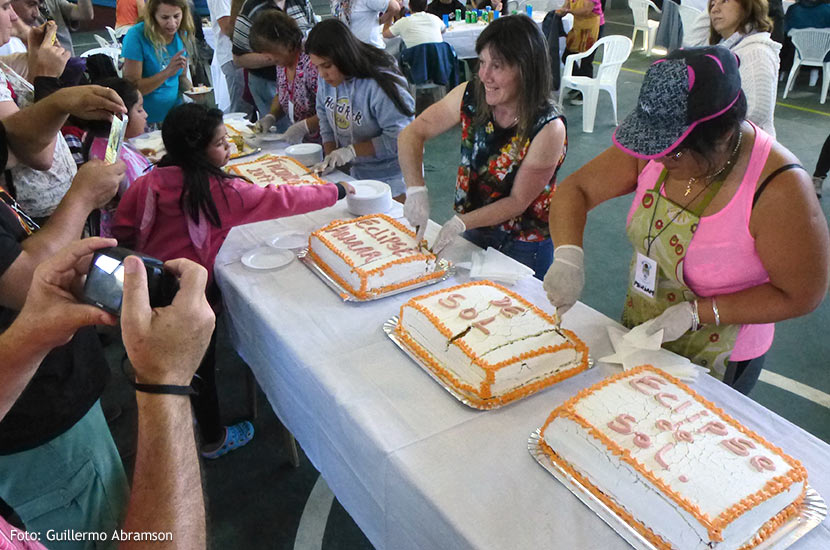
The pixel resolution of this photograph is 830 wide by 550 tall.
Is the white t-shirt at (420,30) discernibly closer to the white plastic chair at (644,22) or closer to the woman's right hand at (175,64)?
the woman's right hand at (175,64)

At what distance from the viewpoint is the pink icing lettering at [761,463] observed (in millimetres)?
1078

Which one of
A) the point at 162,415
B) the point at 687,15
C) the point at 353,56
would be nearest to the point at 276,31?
the point at 353,56

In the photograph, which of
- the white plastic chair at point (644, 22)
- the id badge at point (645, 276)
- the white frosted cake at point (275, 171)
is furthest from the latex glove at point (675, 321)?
the white plastic chair at point (644, 22)

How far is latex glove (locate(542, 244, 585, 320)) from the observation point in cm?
168

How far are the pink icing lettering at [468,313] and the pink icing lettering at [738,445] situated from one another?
67cm

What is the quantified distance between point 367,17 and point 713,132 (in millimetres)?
5018

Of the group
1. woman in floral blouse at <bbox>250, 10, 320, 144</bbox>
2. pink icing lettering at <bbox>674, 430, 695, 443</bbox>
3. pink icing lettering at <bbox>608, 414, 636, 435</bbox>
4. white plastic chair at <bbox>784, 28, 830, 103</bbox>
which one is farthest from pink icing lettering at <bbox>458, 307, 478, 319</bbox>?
white plastic chair at <bbox>784, 28, 830, 103</bbox>

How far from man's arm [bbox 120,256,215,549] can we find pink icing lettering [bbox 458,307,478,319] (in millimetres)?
781

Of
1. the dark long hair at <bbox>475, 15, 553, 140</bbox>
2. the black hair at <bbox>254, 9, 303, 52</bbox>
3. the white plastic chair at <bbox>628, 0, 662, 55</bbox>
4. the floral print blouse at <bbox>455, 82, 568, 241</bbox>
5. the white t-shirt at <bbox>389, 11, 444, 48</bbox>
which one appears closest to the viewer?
the dark long hair at <bbox>475, 15, 553, 140</bbox>

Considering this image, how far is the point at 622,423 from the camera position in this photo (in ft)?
3.86

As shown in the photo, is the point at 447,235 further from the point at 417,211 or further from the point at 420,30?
the point at 420,30

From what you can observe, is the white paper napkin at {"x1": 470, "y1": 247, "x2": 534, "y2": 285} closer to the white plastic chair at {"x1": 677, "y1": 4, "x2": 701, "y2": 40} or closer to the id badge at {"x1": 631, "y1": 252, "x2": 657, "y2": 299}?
the id badge at {"x1": 631, "y1": 252, "x2": 657, "y2": 299}

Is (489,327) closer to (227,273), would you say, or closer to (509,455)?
(509,455)

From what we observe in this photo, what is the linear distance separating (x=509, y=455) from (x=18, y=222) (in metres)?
1.38
